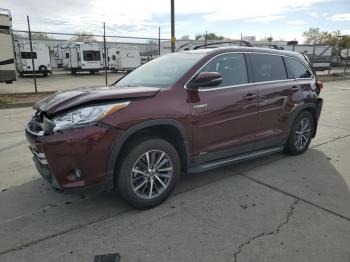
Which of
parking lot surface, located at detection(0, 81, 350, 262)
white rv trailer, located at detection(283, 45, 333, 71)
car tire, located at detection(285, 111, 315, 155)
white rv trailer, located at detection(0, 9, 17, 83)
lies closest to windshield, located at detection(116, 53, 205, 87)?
parking lot surface, located at detection(0, 81, 350, 262)

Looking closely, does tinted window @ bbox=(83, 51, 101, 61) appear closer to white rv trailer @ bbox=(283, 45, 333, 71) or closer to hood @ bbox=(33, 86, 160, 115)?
white rv trailer @ bbox=(283, 45, 333, 71)

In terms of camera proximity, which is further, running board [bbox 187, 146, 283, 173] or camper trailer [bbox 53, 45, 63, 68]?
camper trailer [bbox 53, 45, 63, 68]

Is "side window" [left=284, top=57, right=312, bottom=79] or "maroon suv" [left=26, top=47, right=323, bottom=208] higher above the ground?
"side window" [left=284, top=57, right=312, bottom=79]

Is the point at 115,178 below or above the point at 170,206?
above

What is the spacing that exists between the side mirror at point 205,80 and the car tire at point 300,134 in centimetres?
224

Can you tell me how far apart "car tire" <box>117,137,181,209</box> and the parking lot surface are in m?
0.16

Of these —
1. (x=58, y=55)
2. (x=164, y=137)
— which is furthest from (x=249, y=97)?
(x=58, y=55)

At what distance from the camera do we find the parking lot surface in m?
2.98

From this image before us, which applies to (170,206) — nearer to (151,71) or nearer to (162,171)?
(162,171)

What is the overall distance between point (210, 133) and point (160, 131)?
67cm

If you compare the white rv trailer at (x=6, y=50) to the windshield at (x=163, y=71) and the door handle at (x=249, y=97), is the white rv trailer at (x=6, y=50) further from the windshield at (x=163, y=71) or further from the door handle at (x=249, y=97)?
the door handle at (x=249, y=97)

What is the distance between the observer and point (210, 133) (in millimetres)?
4137

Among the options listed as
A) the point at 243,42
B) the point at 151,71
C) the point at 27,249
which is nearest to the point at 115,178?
the point at 27,249

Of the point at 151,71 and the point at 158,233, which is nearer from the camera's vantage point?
the point at 158,233
